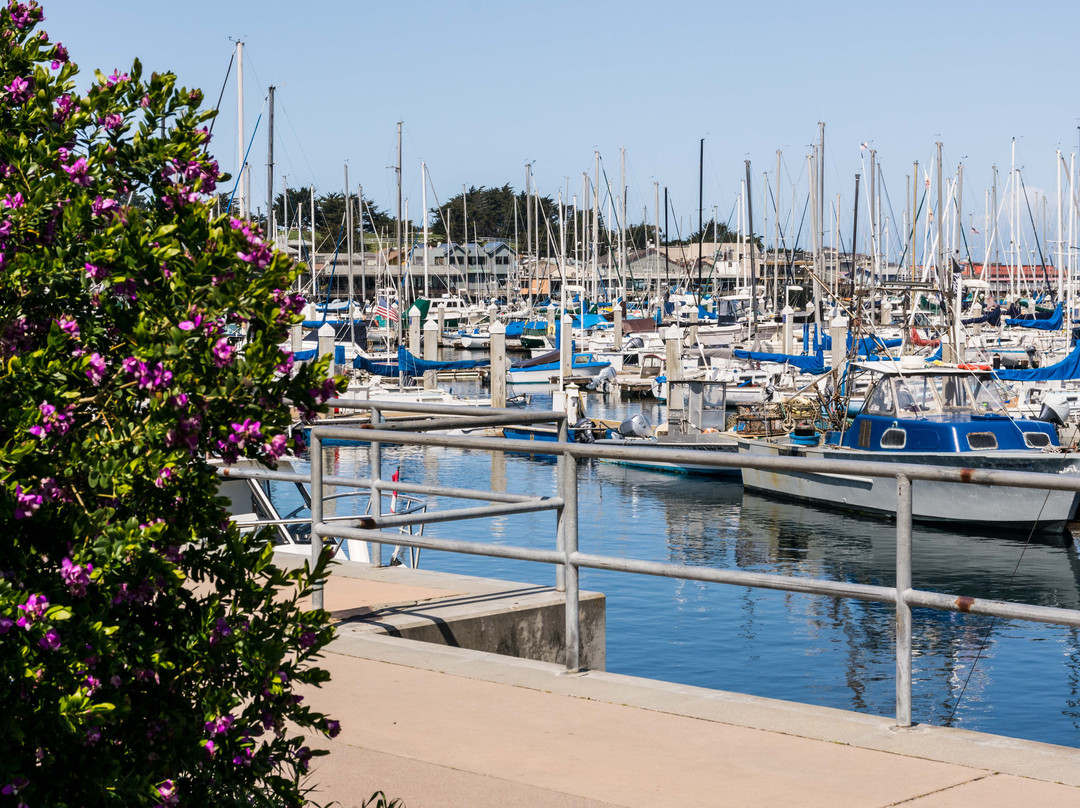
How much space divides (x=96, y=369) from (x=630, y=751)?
9.45 feet

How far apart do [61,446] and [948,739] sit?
12.2 ft

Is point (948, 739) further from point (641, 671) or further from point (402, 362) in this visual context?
point (402, 362)

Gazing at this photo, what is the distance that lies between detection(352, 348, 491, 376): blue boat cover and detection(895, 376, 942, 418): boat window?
2556 cm

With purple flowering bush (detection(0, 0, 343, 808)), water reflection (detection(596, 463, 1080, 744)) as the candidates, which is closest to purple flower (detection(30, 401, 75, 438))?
purple flowering bush (detection(0, 0, 343, 808))

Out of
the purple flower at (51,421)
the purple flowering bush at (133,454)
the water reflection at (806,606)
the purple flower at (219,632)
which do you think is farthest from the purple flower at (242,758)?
the water reflection at (806,606)

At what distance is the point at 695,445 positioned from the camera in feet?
107

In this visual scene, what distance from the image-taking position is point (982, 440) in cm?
2580

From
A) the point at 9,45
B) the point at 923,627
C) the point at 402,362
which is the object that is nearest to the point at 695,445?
the point at 923,627

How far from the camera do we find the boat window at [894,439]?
26297 millimetres

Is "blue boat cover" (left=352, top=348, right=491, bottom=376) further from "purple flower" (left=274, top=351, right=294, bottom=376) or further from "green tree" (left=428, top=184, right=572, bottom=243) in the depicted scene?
"green tree" (left=428, top=184, right=572, bottom=243)

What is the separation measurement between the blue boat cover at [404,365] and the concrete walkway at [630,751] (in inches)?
1719

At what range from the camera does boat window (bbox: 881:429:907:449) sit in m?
26.3

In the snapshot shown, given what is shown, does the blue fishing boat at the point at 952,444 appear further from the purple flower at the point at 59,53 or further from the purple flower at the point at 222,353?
the purple flower at the point at 222,353

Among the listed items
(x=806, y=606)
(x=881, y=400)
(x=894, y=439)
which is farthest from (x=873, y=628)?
(x=881, y=400)
